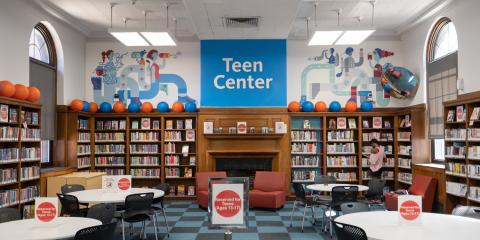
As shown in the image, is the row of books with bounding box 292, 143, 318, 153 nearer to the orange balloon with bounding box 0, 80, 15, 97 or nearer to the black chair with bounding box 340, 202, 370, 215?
the black chair with bounding box 340, 202, 370, 215

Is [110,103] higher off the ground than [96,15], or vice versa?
[96,15]

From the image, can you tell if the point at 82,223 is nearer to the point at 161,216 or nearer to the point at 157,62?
the point at 161,216

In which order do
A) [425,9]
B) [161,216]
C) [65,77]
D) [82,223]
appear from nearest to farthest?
[82,223], [161,216], [425,9], [65,77]

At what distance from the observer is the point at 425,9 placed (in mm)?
9469

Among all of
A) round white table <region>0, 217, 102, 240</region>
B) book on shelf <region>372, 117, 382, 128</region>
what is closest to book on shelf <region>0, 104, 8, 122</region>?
round white table <region>0, 217, 102, 240</region>

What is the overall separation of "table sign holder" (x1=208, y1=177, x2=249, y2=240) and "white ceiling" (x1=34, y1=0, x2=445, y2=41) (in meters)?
5.51

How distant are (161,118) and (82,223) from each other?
6.95 m

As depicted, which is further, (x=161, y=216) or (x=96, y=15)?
(x=96, y=15)

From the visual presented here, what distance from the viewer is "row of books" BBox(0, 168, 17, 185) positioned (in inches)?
271

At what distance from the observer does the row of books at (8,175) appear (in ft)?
22.6

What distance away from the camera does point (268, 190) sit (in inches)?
385

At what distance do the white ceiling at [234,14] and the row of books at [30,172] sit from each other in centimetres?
351

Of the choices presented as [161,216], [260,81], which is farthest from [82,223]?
[260,81]

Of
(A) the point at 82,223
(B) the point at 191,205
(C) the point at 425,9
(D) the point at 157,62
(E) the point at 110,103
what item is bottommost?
(B) the point at 191,205
